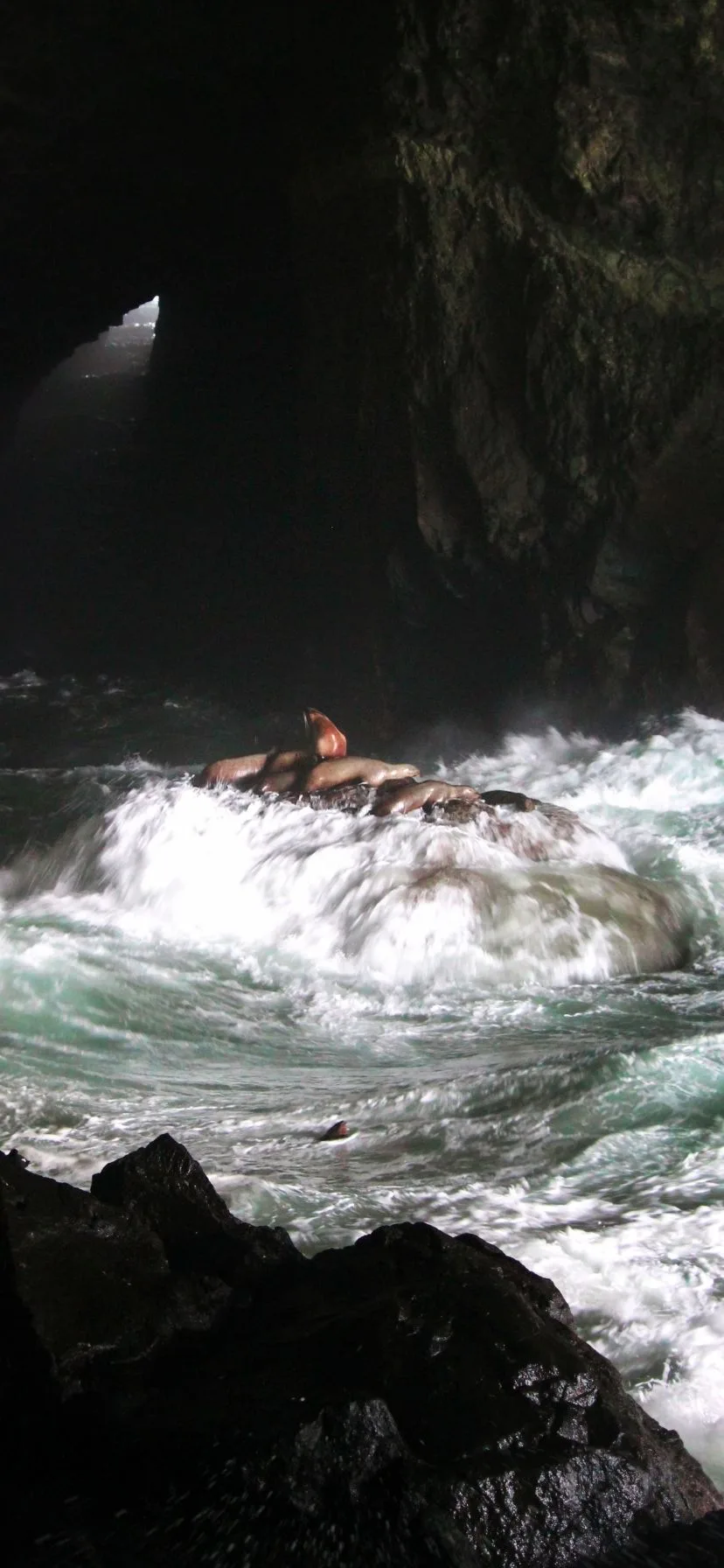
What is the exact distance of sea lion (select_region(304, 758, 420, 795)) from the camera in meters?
8.61

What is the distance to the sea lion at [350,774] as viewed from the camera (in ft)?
28.2

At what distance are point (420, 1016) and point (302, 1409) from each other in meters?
3.94

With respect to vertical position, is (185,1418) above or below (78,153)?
below

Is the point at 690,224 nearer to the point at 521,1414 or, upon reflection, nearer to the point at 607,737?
the point at 607,737

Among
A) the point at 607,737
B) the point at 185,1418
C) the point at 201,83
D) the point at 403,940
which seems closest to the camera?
the point at 185,1418

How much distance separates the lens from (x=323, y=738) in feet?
29.7

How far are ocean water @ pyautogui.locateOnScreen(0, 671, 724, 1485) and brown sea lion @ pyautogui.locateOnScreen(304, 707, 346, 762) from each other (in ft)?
2.28

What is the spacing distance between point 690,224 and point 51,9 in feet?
17.5

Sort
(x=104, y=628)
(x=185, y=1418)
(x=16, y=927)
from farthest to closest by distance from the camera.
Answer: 1. (x=104, y=628)
2. (x=16, y=927)
3. (x=185, y=1418)

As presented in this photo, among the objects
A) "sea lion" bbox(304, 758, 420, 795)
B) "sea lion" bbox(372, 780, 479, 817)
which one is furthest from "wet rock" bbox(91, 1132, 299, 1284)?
"sea lion" bbox(304, 758, 420, 795)

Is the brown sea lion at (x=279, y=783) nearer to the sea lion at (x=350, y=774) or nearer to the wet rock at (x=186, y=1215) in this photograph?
the sea lion at (x=350, y=774)

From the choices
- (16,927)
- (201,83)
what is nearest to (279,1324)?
(16,927)

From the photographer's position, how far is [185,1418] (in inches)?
89.7

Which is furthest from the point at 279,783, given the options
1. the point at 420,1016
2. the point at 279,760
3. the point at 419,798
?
the point at 420,1016
